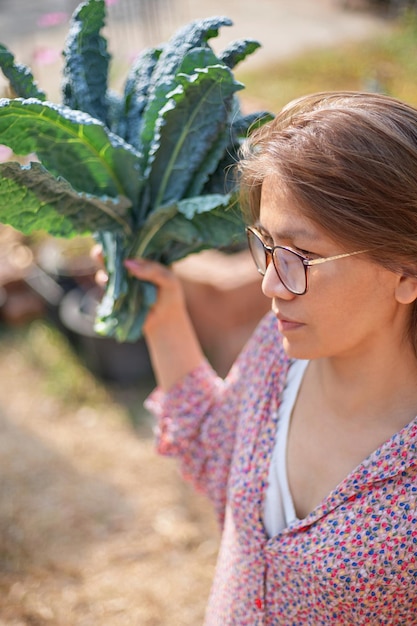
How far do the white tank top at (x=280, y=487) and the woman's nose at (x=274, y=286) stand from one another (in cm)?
31

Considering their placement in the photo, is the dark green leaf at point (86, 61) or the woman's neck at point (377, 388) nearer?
the woman's neck at point (377, 388)

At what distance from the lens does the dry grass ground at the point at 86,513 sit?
2145 millimetres

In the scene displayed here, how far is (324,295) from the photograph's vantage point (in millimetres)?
1029

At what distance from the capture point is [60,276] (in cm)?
355

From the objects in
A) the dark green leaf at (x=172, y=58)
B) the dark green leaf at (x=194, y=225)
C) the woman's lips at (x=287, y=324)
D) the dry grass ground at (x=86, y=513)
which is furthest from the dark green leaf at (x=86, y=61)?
the dry grass ground at (x=86, y=513)

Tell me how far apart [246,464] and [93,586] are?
1.18 metres

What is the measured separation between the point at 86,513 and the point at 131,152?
1711 mm

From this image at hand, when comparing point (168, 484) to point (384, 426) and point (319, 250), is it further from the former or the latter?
point (319, 250)

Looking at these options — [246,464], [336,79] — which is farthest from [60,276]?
[336,79]

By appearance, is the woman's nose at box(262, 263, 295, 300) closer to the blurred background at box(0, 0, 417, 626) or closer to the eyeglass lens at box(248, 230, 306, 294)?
the eyeglass lens at box(248, 230, 306, 294)

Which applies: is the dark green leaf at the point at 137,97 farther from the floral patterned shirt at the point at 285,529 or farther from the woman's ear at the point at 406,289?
the woman's ear at the point at 406,289

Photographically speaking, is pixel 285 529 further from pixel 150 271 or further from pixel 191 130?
pixel 191 130

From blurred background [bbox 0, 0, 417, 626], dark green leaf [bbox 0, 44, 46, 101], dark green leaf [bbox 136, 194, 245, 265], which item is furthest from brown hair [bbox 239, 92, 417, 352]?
blurred background [bbox 0, 0, 417, 626]

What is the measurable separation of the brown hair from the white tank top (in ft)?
1.31
